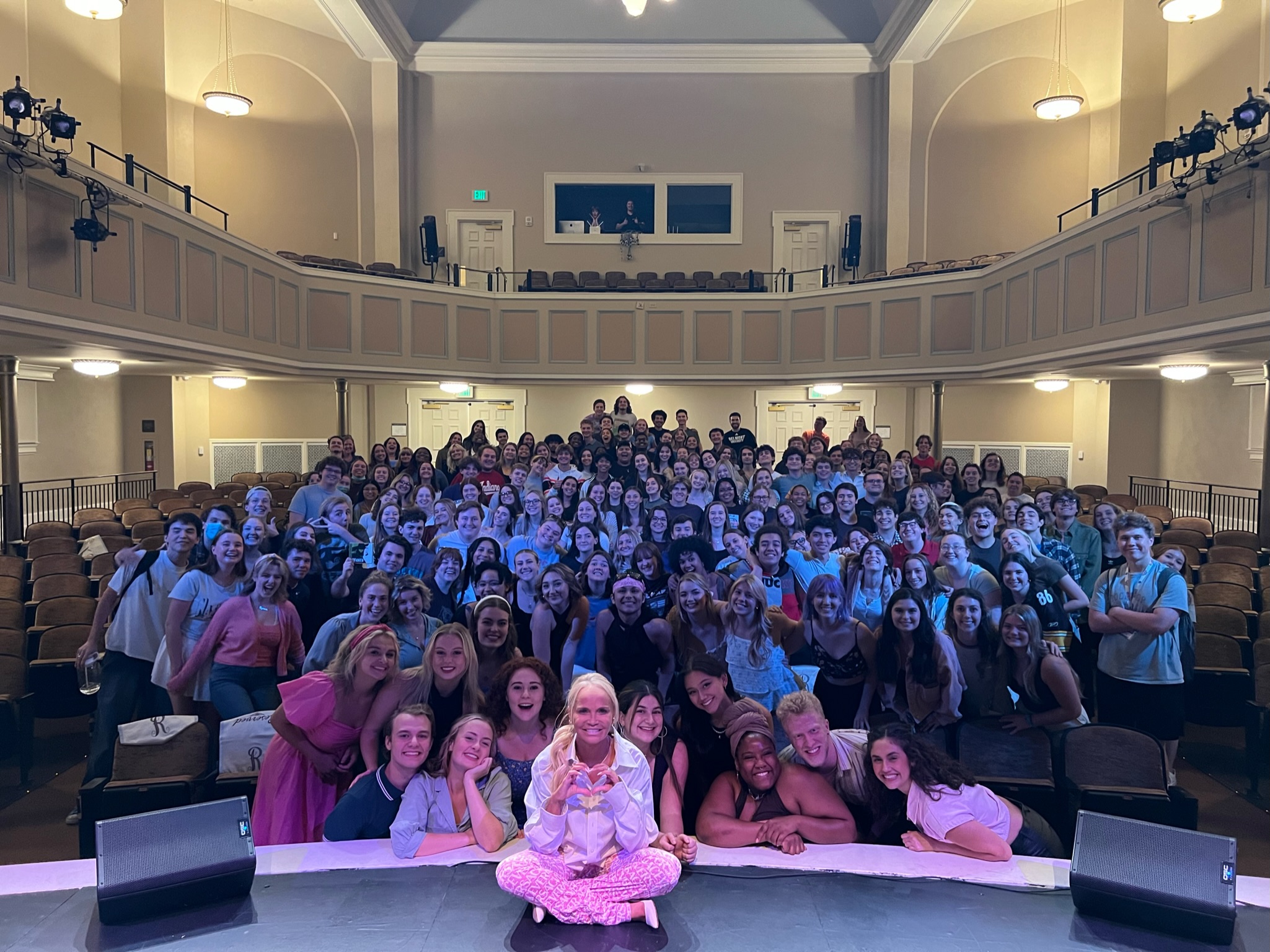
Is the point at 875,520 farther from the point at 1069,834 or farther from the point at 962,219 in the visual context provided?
the point at 962,219

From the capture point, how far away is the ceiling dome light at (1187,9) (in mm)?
10250

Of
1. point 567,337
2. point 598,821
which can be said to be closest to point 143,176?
point 567,337

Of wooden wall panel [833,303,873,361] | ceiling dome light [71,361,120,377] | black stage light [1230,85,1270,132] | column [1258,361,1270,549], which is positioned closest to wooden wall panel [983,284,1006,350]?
wooden wall panel [833,303,873,361]

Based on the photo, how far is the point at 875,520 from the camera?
552 centimetres

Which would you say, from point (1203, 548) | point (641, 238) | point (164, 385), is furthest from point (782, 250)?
point (164, 385)

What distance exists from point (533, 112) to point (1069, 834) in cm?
1570

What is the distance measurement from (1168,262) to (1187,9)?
517 cm

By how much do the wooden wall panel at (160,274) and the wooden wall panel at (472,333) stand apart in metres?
4.75

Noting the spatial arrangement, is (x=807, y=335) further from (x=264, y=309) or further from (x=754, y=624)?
(x=754, y=624)

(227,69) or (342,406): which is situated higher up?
(227,69)

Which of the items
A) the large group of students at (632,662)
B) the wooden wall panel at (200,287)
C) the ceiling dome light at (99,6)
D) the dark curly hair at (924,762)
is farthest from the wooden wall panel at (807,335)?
the dark curly hair at (924,762)

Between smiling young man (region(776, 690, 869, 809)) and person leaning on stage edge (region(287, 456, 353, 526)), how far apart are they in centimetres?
428

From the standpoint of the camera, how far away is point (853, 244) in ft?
49.9

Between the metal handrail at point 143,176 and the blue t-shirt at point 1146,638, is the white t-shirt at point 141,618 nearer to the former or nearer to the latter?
the blue t-shirt at point 1146,638
